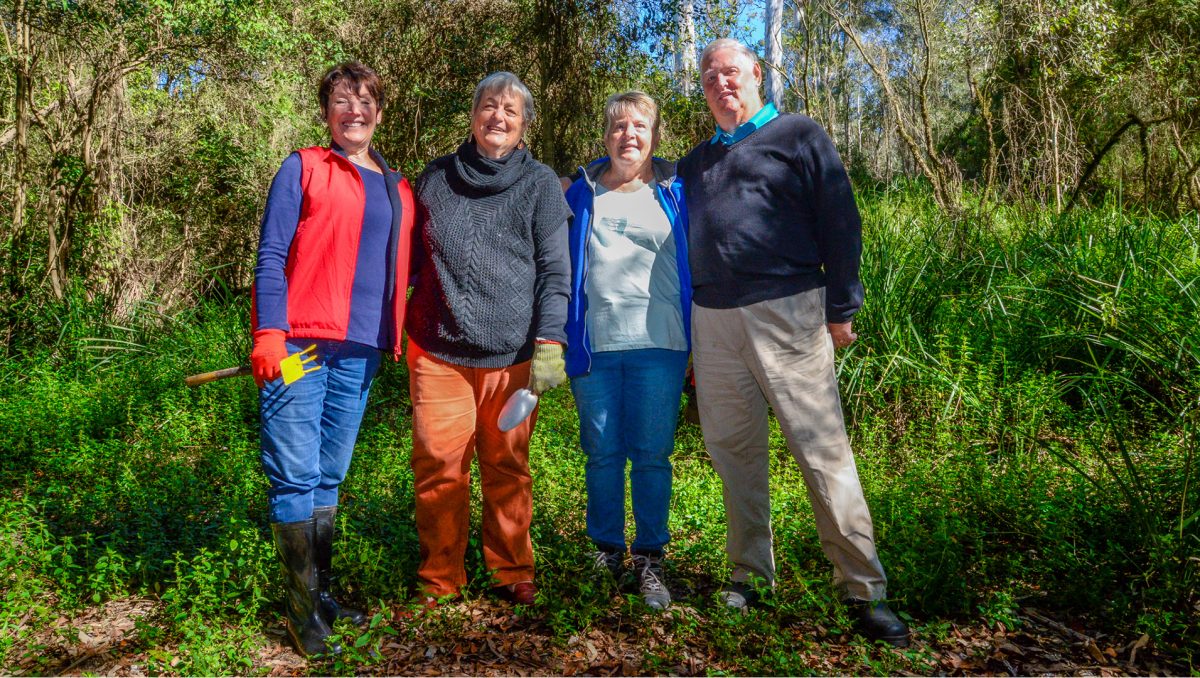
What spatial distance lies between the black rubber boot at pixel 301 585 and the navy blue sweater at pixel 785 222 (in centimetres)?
182

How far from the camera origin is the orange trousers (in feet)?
10.00

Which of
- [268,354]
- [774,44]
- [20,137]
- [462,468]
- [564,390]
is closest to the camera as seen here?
[268,354]

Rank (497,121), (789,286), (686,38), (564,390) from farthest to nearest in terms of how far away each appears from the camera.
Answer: (686,38) < (564,390) < (497,121) < (789,286)

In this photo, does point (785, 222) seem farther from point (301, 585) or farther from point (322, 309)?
point (301, 585)

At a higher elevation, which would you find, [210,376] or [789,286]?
[789,286]

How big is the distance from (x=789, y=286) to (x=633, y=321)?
24.2 inches

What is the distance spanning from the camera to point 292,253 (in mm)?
2863

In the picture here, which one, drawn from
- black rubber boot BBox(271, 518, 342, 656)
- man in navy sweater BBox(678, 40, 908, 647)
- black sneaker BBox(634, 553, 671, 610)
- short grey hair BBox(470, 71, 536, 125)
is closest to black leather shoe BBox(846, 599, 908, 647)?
man in navy sweater BBox(678, 40, 908, 647)

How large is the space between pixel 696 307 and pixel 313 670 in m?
1.96

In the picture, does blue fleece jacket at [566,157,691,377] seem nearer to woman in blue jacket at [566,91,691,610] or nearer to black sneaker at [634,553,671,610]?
woman in blue jacket at [566,91,691,610]

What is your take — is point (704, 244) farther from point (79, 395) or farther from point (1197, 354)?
point (79, 395)

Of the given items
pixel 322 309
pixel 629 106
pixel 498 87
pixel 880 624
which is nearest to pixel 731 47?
pixel 629 106

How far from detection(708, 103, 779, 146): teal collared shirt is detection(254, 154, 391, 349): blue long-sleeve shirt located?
1.36m

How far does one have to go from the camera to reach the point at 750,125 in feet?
9.84
